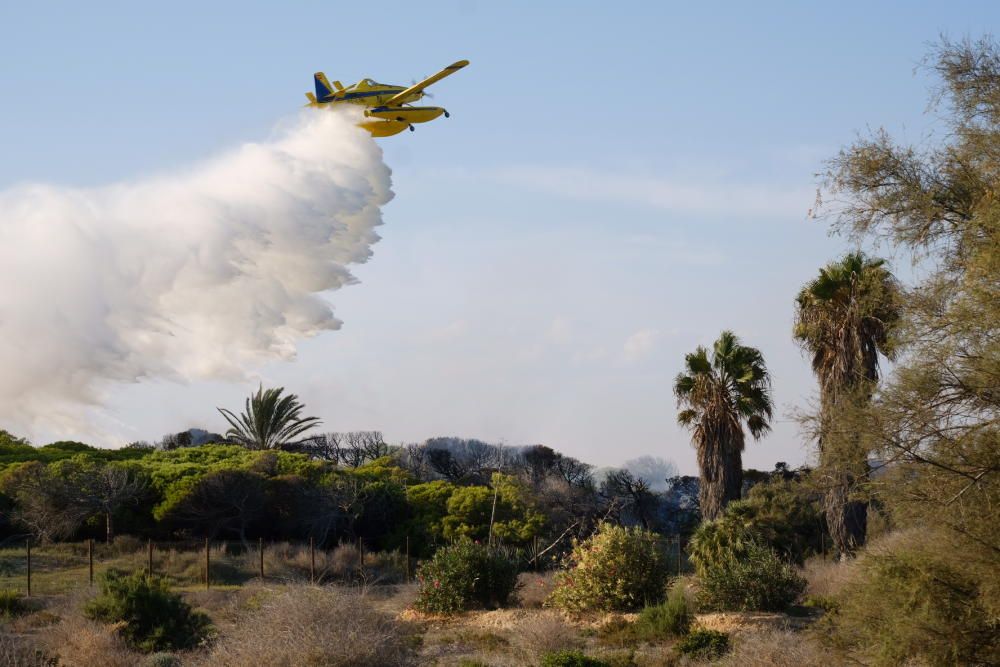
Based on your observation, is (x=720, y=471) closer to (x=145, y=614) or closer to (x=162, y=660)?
(x=145, y=614)

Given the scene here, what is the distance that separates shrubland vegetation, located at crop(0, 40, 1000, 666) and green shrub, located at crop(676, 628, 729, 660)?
7 centimetres

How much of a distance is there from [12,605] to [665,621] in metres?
15.0

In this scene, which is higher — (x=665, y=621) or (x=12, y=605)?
(x=12, y=605)

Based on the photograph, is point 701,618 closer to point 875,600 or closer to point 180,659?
point 875,600

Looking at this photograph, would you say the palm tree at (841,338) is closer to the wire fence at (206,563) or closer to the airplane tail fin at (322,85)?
the wire fence at (206,563)

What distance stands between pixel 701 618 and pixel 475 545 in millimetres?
6466

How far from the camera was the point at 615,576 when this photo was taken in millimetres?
24688

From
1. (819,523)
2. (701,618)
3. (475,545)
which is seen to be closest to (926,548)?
(701,618)

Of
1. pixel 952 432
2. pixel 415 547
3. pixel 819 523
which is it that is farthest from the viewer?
pixel 415 547

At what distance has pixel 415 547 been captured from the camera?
4422 centimetres

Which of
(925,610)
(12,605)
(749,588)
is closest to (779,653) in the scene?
(925,610)

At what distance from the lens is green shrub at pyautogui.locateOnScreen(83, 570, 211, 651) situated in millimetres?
18156

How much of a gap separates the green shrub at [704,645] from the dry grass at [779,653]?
75 centimetres

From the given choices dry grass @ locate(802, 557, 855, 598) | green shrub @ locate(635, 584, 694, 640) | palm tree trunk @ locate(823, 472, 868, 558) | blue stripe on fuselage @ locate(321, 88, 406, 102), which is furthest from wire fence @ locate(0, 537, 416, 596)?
blue stripe on fuselage @ locate(321, 88, 406, 102)
